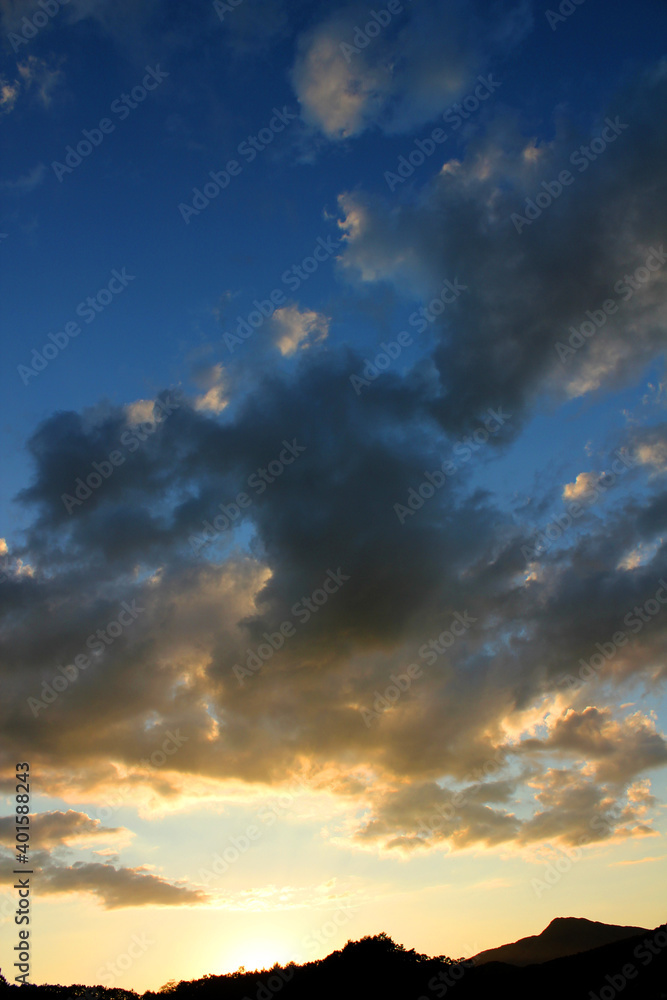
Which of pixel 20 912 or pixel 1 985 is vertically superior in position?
pixel 20 912

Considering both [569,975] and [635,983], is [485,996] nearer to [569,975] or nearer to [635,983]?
[569,975]

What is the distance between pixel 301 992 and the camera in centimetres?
6316

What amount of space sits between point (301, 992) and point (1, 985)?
32426 millimetres

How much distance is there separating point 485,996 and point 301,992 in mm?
19764

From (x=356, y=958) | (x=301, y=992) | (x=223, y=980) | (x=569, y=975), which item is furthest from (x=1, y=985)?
(x=569, y=975)

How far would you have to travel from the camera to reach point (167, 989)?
74.8 metres

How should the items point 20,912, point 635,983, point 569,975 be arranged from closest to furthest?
point 20,912
point 635,983
point 569,975

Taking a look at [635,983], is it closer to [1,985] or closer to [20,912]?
[20,912]

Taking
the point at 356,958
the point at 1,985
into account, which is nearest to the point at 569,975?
the point at 356,958

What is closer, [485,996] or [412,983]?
[485,996]

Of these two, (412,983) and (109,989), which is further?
(109,989)

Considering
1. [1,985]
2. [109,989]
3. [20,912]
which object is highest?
[20,912]

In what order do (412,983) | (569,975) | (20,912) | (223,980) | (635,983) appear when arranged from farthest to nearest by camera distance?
(223,980) < (412,983) < (569,975) < (635,983) < (20,912)

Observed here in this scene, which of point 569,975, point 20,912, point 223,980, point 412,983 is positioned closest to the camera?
point 20,912
